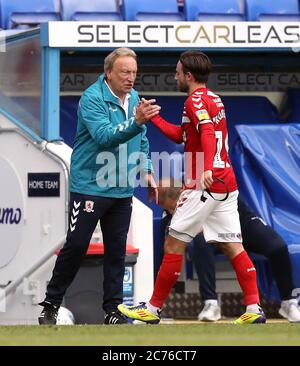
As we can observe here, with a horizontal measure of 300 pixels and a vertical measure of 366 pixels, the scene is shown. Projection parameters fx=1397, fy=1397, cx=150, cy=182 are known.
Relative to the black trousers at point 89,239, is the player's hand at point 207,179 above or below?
above

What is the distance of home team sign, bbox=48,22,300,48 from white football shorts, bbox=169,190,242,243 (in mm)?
2684

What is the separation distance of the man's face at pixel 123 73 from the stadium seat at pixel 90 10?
11.1 feet

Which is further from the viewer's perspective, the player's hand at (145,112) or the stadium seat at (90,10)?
A: the stadium seat at (90,10)

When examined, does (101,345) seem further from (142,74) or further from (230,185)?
(142,74)

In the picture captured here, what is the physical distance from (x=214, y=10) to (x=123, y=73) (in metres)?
3.75

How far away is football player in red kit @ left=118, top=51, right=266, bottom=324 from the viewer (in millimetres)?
8438

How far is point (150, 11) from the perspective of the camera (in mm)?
12008

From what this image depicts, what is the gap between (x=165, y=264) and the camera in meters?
8.55

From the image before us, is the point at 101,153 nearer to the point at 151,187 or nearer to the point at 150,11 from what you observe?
the point at 151,187

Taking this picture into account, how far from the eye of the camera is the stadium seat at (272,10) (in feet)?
39.1

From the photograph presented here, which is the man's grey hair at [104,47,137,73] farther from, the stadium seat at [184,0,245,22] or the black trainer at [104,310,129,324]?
the stadium seat at [184,0,245,22]

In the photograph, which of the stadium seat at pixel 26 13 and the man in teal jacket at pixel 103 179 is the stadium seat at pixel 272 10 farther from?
the man in teal jacket at pixel 103 179

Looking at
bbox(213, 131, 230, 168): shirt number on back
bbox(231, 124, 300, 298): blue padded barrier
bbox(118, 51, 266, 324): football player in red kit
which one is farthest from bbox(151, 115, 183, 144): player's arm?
bbox(231, 124, 300, 298): blue padded barrier

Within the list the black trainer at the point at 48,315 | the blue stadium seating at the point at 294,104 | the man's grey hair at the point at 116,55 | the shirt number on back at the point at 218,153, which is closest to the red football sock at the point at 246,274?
the shirt number on back at the point at 218,153
